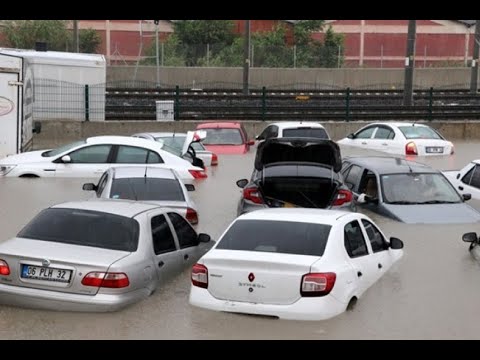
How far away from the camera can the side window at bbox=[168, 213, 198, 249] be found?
384 inches

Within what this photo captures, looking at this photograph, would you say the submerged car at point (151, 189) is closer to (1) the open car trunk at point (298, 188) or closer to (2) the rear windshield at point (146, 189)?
(2) the rear windshield at point (146, 189)

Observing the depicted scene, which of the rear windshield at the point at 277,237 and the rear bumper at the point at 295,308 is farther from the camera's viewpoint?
the rear windshield at the point at 277,237

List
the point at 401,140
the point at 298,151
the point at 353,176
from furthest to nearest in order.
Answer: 1. the point at 401,140
2. the point at 353,176
3. the point at 298,151

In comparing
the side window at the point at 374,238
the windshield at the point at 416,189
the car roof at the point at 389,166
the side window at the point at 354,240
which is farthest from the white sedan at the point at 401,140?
the side window at the point at 354,240

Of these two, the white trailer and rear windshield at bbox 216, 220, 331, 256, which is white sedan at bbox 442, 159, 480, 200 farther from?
the white trailer

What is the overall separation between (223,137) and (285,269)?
16.5 metres

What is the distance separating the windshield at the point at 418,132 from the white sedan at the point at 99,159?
8.78 meters

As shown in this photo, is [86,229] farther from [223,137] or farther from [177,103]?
[177,103]

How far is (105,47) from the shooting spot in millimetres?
61219

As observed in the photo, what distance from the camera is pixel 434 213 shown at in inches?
519

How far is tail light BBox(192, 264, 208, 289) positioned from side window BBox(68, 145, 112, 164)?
9.82 meters

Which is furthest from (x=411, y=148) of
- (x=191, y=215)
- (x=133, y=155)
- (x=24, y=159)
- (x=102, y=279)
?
(x=102, y=279)

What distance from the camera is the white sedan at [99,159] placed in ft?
56.1

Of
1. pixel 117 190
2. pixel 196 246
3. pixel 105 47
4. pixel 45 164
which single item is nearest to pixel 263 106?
pixel 45 164
